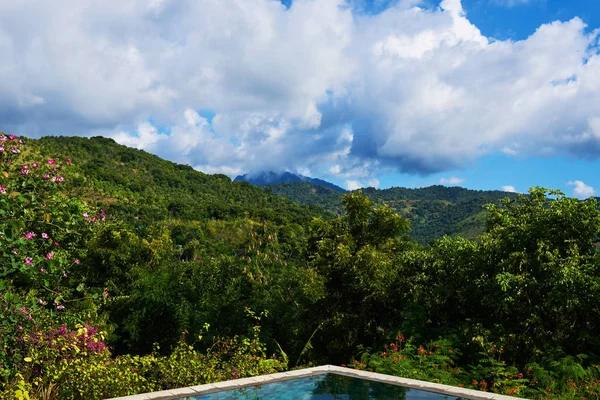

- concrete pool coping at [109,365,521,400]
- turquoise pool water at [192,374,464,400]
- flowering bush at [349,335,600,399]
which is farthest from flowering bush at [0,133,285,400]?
flowering bush at [349,335,600,399]

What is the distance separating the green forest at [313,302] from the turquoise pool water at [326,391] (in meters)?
1.22

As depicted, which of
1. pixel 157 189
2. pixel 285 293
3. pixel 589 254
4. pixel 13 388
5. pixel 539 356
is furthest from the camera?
pixel 157 189

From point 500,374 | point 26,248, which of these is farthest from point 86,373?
point 500,374

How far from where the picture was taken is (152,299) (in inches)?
619

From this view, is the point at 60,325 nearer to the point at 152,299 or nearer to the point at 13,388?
the point at 13,388

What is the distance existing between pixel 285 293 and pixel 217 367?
6.15 meters

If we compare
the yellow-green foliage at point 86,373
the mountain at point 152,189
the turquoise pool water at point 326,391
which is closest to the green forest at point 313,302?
the yellow-green foliage at point 86,373

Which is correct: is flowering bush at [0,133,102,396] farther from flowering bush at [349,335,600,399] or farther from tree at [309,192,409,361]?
tree at [309,192,409,361]

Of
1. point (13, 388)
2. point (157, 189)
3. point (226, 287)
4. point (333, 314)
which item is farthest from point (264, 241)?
point (157, 189)

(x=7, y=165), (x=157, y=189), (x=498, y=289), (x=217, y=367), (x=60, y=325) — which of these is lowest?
(x=217, y=367)

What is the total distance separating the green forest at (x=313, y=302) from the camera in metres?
6.49

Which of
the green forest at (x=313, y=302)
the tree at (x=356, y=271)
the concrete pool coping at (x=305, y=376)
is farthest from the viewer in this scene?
the tree at (x=356, y=271)

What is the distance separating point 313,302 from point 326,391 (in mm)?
5571

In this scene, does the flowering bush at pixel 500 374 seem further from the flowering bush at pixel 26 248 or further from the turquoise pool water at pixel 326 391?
the flowering bush at pixel 26 248
